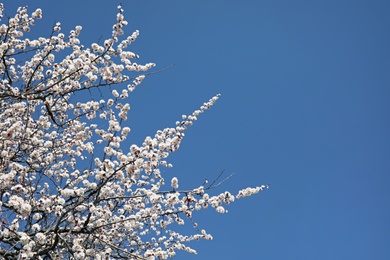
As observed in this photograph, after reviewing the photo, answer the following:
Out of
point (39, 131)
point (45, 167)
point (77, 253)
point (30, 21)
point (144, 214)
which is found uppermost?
point (30, 21)

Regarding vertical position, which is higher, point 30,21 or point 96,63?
point 30,21

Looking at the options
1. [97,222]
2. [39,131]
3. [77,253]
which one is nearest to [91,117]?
[39,131]

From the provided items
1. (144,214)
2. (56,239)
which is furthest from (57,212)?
(144,214)

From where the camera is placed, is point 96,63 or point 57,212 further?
point 96,63

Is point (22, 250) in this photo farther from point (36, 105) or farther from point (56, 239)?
point (36, 105)

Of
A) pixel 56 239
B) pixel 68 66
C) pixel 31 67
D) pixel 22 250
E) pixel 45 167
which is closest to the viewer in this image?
pixel 22 250

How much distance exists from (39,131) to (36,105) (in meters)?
1.00

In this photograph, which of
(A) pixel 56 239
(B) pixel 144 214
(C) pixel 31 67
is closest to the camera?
(A) pixel 56 239

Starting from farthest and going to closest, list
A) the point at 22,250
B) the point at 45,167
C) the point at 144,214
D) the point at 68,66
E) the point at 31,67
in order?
the point at 31,67, the point at 45,167, the point at 68,66, the point at 144,214, the point at 22,250

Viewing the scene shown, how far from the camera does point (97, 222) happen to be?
5.34 meters

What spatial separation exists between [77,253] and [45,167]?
2692mm

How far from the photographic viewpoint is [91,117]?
7.45 meters

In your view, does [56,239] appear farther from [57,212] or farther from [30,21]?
[30,21]

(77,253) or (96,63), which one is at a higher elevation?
(96,63)
